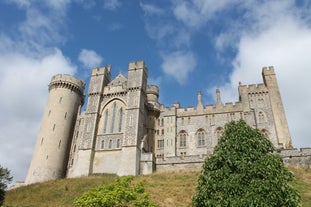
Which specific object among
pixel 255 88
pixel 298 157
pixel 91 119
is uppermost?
pixel 255 88

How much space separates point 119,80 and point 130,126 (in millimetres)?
10194

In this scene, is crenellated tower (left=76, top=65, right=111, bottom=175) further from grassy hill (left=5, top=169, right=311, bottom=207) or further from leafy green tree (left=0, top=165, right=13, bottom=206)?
leafy green tree (left=0, top=165, right=13, bottom=206)

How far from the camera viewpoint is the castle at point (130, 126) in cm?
3766

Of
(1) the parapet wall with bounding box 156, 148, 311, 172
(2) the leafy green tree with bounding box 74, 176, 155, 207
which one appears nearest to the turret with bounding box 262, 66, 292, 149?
(1) the parapet wall with bounding box 156, 148, 311, 172

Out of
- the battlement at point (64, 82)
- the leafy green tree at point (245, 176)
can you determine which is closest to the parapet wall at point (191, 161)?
the battlement at point (64, 82)

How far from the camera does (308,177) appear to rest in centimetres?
2836

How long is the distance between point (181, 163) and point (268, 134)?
14322mm

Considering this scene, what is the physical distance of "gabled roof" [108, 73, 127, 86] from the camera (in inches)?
1759

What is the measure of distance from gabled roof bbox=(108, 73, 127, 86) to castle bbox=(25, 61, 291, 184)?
18cm

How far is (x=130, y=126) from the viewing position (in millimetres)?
38375

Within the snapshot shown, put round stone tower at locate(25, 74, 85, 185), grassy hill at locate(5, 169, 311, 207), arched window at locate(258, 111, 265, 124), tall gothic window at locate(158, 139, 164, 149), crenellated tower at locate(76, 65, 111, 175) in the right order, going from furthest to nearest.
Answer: tall gothic window at locate(158, 139, 164, 149) < arched window at locate(258, 111, 265, 124) < round stone tower at locate(25, 74, 85, 185) < crenellated tower at locate(76, 65, 111, 175) < grassy hill at locate(5, 169, 311, 207)

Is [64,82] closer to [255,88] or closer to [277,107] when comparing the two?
[255,88]

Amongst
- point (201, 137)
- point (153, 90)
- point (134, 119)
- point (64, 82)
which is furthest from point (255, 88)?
point (64, 82)

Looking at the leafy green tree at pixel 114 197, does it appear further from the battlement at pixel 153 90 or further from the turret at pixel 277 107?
the battlement at pixel 153 90
